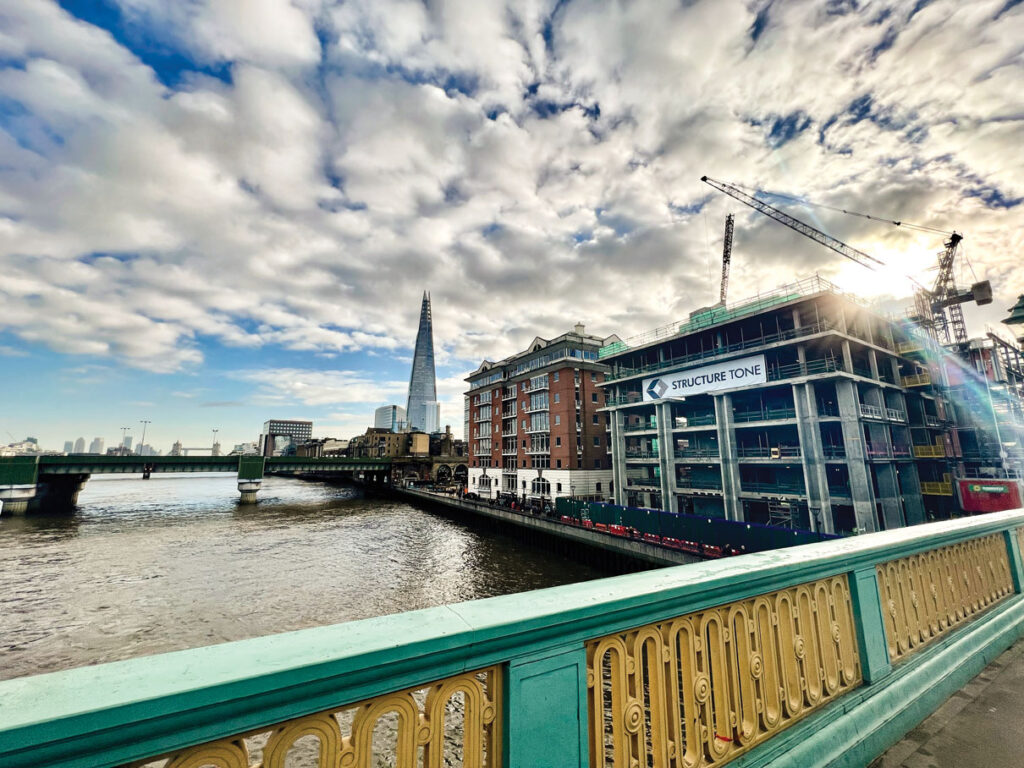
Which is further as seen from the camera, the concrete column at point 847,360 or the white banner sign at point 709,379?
the white banner sign at point 709,379

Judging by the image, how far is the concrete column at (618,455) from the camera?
41000mm

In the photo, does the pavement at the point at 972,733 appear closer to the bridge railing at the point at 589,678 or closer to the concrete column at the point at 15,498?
the bridge railing at the point at 589,678

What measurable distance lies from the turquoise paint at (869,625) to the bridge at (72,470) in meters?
75.8

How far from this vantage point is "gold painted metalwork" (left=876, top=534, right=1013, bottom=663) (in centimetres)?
377

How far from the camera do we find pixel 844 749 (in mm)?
2830

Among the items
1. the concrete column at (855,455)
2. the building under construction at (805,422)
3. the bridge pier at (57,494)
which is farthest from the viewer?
the bridge pier at (57,494)

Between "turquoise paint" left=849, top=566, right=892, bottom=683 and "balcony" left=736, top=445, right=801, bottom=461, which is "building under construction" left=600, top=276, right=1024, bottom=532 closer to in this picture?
"balcony" left=736, top=445, right=801, bottom=461

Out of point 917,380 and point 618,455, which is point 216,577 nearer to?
point 618,455

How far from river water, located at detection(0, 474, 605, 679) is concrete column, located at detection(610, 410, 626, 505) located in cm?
1061

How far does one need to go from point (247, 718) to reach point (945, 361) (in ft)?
202

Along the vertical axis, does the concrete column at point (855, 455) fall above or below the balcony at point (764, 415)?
below

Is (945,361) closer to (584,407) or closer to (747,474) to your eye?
(747,474)

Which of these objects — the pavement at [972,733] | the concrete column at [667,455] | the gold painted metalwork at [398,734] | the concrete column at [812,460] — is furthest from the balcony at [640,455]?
the gold painted metalwork at [398,734]

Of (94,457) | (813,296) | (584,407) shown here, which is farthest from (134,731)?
(94,457)
